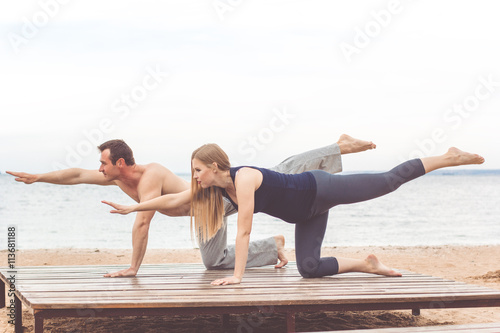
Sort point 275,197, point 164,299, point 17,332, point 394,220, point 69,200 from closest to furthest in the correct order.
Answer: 1. point 164,299
2. point 275,197
3. point 17,332
4. point 394,220
5. point 69,200

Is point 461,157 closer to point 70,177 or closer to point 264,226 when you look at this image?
point 70,177

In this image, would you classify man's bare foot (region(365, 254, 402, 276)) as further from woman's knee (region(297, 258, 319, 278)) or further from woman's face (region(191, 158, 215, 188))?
woman's face (region(191, 158, 215, 188))

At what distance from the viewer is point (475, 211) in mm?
30062

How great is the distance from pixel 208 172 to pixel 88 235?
51.6 feet

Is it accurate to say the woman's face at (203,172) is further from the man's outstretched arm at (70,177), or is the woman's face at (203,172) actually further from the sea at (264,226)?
the sea at (264,226)

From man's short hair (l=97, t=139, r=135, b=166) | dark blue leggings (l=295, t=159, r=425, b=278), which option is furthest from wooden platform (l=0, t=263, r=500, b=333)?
man's short hair (l=97, t=139, r=135, b=166)

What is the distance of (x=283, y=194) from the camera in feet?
14.4

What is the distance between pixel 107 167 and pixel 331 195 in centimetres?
174

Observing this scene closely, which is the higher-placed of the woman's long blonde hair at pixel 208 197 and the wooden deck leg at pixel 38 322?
the woman's long blonde hair at pixel 208 197

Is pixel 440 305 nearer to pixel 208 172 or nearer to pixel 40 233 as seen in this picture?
pixel 208 172

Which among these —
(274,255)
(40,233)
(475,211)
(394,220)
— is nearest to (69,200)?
(40,233)

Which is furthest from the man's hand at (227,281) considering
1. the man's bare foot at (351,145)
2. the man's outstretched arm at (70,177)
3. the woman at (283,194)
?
the man's bare foot at (351,145)

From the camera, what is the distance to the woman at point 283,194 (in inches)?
166

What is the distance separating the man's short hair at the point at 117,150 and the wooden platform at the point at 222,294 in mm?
925
